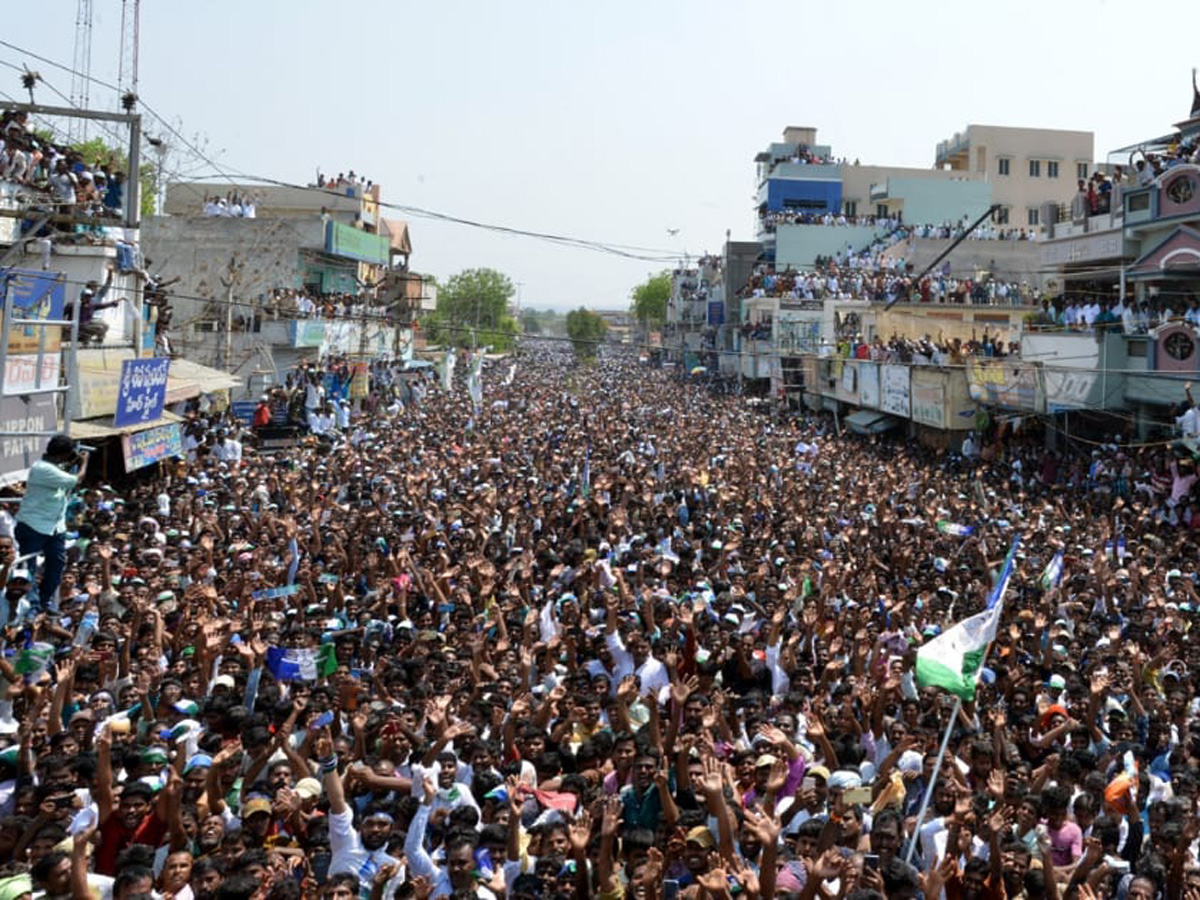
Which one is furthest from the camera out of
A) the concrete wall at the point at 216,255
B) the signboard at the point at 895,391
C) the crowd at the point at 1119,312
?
the concrete wall at the point at 216,255

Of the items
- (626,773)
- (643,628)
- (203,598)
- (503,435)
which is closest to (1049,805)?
(626,773)

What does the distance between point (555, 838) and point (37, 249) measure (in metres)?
14.2

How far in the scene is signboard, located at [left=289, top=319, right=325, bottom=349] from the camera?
33.2m

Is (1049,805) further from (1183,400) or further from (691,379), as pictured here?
(691,379)

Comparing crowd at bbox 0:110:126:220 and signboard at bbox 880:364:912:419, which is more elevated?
crowd at bbox 0:110:126:220

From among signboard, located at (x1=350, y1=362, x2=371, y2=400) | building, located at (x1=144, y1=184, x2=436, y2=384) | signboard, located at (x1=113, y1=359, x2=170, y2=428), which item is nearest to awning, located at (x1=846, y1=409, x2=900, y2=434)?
building, located at (x1=144, y1=184, x2=436, y2=384)

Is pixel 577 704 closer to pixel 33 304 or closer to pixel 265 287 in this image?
pixel 33 304

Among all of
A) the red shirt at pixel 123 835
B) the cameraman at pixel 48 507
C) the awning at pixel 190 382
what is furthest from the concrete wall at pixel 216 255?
the red shirt at pixel 123 835

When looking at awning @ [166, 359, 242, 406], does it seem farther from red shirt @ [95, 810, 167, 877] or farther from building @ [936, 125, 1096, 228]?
building @ [936, 125, 1096, 228]

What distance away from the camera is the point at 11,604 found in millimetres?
9117

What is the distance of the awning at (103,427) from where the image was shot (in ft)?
46.5

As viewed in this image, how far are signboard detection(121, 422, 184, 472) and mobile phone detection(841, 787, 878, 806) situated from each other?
11951mm

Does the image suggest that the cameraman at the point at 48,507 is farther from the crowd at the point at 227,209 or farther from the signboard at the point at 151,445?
the crowd at the point at 227,209

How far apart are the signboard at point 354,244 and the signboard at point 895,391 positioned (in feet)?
60.7
